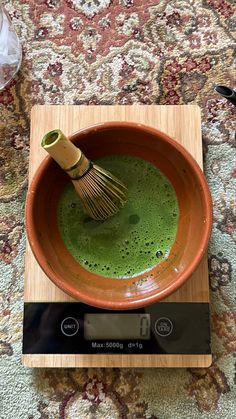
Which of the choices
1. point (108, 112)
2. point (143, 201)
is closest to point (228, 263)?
point (143, 201)

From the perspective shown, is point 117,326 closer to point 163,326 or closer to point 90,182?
point 163,326

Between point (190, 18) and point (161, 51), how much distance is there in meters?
0.08

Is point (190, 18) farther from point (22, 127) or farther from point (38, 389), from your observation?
point (38, 389)

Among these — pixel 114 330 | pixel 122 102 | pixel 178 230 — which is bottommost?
pixel 114 330

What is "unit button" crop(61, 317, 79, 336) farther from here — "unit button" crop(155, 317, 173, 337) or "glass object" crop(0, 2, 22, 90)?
"glass object" crop(0, 2, 22, 90)

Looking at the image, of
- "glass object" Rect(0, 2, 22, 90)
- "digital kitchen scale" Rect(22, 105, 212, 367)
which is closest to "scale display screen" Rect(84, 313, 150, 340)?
"digital kitchen scale" Rect(22, 105, 212, 367)

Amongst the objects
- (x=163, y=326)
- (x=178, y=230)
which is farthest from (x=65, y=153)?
(x=163, y=326)

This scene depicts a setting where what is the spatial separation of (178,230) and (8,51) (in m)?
0.42

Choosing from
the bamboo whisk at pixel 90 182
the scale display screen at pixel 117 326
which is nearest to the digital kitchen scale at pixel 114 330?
the scale display screen at pixel 117 326

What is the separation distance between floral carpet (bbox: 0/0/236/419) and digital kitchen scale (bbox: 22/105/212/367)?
0.04 meters

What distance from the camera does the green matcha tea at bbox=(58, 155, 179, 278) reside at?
0.79 meters

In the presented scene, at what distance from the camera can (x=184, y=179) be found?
78 cm

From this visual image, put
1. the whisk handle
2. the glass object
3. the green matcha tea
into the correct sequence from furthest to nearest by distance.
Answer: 1. the glass object
2. the green matcha tea
3. the whisk handle

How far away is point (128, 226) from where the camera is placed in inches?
31.8
